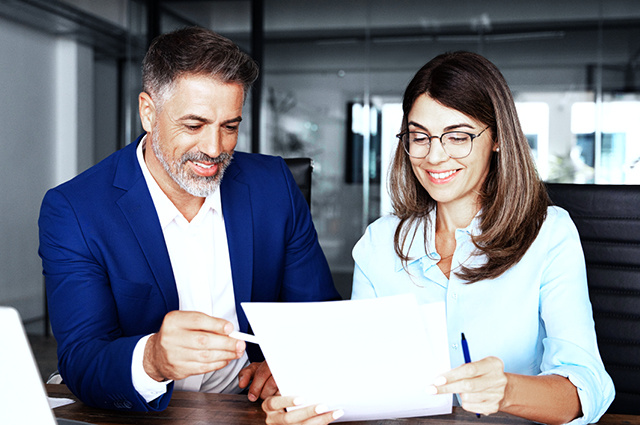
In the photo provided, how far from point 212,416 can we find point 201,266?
2.03 ft

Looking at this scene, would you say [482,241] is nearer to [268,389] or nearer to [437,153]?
[437,153]

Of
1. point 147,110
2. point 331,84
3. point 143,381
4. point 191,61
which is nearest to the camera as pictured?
point 143,381

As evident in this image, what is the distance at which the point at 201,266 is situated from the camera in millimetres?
1816

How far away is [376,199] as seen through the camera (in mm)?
5613

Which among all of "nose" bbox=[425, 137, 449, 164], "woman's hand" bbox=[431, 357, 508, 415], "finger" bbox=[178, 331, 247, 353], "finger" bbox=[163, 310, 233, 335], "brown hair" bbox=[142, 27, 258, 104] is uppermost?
"brown hair" bbox=[142, 27, 258, 104]

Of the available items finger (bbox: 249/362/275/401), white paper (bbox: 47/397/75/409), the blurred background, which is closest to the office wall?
the blurred background

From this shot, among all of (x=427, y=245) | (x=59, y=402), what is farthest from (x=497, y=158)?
(x=59, y=402)

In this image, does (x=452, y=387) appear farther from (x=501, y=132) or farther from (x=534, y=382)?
(x=501, y=132)

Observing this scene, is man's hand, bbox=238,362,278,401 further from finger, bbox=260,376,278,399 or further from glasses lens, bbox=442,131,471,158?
glasses lens, bbox=442,131,471,158

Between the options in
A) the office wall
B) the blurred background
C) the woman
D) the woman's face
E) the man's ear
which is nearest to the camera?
the woman

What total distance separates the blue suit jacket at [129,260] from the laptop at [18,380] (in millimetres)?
500

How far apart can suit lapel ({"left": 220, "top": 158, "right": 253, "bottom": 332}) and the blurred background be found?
356cm

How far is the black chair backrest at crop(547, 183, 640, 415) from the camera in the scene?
177 cm

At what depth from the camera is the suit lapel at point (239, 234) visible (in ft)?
5.90
